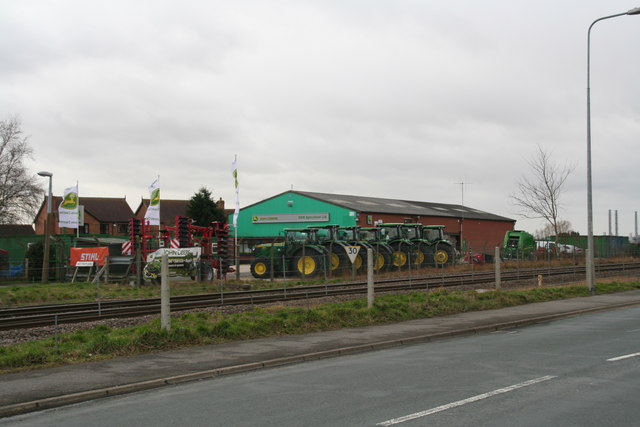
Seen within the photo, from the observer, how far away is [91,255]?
31.7m

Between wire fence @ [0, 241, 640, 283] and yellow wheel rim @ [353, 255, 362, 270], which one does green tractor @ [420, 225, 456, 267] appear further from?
yellow wheel rim @ [353, 255, 362, 270]

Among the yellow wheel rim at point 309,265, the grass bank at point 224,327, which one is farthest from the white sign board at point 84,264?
the grass bank at point 224,327

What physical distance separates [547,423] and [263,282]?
23.9 meters

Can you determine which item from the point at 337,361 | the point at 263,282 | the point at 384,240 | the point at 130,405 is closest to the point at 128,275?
the point at 263,282

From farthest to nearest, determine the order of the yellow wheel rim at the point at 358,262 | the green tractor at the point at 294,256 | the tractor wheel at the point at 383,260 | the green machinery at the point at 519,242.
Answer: the green machinery at the point at 519,242 < the tractor wheel at the point at 383,260 < the yellow wheel rim at the point at 358,262 < the green tractor at the point at 294,256

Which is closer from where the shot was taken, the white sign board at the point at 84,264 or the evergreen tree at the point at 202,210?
the white sign board at the point at 84,264

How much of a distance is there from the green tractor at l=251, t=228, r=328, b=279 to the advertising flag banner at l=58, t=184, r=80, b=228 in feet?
33.1

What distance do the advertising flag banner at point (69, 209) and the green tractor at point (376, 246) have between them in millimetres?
14616

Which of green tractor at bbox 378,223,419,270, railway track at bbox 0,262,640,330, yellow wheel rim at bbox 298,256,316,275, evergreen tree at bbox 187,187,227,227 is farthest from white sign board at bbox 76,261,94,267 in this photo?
evergreen tree at bbox 187,187,227,227

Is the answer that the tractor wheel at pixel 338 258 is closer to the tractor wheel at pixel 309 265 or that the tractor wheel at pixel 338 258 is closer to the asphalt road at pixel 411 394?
the tractor wheel at pixel 309 265

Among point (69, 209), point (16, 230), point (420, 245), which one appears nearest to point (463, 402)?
point (420, 245)

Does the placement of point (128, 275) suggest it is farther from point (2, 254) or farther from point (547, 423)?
point (547, 423)

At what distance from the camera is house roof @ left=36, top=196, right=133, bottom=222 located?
317 feet

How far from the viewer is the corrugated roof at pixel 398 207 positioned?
2508 inches
